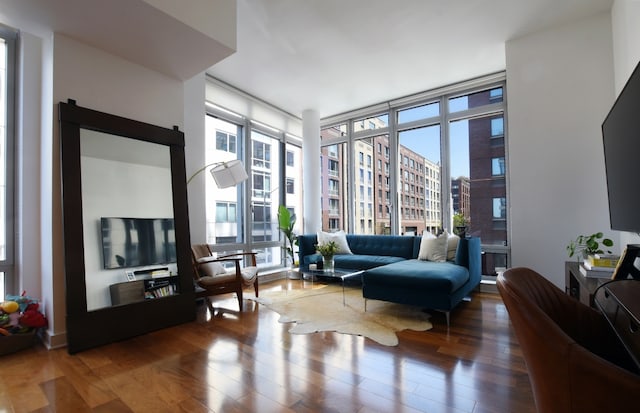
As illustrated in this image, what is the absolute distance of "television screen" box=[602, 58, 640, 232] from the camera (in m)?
1.57

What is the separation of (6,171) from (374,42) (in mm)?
4161

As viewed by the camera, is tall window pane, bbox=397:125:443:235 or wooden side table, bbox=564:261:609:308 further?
tall window pane, bbox=397:125:443:235

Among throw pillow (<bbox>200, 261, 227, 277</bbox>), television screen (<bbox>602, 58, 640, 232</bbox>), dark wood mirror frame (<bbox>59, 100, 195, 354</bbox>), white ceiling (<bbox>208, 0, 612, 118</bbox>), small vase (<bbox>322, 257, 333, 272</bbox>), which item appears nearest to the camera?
television screen (<bbox>602, 58, 640, 232</bbox>)

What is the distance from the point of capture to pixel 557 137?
3.61 m

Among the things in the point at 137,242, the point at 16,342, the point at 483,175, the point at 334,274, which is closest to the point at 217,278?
the point at 137,242

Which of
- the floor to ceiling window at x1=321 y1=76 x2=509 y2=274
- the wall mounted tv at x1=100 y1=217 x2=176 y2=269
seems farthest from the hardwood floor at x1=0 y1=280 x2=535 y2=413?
the floor to ceiling window at x1=321 y1=76 x2=509 y2=274

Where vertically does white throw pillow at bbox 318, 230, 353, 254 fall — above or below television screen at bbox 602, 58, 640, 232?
below

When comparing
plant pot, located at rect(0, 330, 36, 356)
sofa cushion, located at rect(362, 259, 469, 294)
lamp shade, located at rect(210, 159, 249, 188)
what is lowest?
plant pot, located at rect(0, 330, 36, 356)

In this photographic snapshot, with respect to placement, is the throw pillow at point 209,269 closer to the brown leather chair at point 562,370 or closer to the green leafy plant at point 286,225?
the green leafy plant at point 286,225

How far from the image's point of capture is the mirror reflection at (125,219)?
2.74 m

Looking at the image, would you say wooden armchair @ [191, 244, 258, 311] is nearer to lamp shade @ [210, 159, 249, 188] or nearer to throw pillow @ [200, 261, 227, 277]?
throw pillow @ [200, 261, 227, 277]

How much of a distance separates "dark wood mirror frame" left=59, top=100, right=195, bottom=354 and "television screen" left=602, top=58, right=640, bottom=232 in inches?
143

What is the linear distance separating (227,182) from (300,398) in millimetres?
2868

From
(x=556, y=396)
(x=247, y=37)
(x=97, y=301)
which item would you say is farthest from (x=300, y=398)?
(x=247, y=37)
